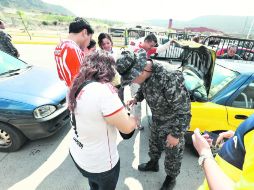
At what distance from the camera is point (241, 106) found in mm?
2602

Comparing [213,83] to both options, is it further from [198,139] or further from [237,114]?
[198,139]

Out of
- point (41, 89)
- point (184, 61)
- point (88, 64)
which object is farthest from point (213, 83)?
point (41, 89)

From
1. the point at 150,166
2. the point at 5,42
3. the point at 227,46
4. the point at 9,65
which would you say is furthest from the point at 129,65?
the point at 227,46

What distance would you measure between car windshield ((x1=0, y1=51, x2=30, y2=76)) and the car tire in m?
1.06

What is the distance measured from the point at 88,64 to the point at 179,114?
3.41 ft

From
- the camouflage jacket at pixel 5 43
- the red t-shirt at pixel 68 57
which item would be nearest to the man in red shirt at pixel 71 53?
the red t-shirt at pixel 68 57

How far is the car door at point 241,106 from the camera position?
2551 mm

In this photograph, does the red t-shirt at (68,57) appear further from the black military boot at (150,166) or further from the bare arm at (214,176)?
the bare arm at (214,176)

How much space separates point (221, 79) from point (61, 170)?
8.42ft

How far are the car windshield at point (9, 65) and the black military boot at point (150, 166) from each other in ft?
8.96

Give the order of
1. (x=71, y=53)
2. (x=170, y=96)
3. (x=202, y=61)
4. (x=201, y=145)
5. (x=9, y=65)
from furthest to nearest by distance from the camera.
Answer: (x=9, y=65), (x=202, y=61), (x=71, y=53), (x=170, y=96), (x=201, y=145)

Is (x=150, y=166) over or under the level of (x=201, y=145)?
under

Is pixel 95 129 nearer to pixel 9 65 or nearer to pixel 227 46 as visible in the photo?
pixel 9 65

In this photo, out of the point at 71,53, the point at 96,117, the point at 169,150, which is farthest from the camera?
the point at 71,53
